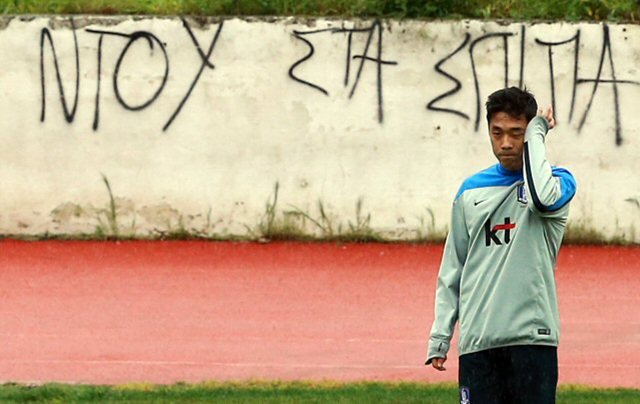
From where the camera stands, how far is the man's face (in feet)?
19.4

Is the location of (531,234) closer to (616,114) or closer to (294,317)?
(294,317)

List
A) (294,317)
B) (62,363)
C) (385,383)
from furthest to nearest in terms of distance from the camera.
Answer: (294,317) → (62,363) → (385,383)

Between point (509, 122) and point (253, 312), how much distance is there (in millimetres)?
6849

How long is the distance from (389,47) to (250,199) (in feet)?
7.08

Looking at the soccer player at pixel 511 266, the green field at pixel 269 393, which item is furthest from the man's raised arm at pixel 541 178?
the green field at pixel 269 393

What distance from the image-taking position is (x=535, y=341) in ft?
19.0

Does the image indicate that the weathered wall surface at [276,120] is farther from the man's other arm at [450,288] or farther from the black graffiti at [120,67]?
the man's other arm at [450,288]

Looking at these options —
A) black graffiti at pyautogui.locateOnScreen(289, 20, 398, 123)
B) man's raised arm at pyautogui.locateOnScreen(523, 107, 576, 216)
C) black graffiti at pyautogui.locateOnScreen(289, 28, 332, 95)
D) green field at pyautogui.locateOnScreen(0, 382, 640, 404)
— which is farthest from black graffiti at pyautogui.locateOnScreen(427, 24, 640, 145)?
man's raised arm at pyautogui.locateOnScreen(523, 107, 576, 216)

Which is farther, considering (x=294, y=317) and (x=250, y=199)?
(x=250, y=199)

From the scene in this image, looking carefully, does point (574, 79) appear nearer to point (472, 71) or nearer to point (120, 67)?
point (472, 71)

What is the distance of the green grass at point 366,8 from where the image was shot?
55.4 feet

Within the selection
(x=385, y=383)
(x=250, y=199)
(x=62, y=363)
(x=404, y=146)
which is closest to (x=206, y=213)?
(x=250, y=199)

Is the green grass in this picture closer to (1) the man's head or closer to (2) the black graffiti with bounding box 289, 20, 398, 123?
(2) the black graffiti with bounding box 289, 20, 398, 123

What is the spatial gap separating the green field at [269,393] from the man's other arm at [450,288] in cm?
300
